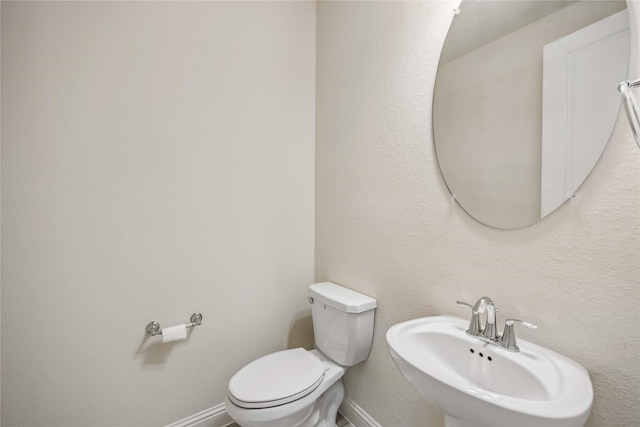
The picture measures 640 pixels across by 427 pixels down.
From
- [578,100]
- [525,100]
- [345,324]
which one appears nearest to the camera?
[578,100]

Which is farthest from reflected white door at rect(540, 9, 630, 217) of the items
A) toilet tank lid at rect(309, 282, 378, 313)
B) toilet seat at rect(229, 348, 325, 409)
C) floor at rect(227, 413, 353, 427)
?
floor at rect(227, 413, 353, 427)

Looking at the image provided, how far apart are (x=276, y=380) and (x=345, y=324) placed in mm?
390

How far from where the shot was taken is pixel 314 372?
51.6 inches

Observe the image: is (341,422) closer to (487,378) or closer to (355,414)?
(355,414)

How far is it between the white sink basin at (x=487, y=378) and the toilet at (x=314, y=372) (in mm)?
428

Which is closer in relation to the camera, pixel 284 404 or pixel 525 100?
pixel 525 100

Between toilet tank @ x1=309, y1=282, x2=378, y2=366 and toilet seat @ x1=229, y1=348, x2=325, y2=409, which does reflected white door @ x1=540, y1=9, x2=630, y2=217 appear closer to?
toilet tank @ x1=309, y1=282, x2=378, y2=366

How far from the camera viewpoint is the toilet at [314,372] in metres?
1.14

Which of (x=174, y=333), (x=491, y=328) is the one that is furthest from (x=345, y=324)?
(x=174, y=333)

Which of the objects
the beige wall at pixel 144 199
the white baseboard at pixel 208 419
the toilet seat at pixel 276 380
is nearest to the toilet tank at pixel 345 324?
the toilet seat at pixel 276 380

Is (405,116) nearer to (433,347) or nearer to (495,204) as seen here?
(495,204)

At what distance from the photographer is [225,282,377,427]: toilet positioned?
1139 mm

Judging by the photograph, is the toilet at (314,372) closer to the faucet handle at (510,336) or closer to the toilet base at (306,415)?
the toilet base at (306,415)

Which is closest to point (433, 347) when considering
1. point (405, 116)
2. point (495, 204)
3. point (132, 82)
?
point (495, 204)
